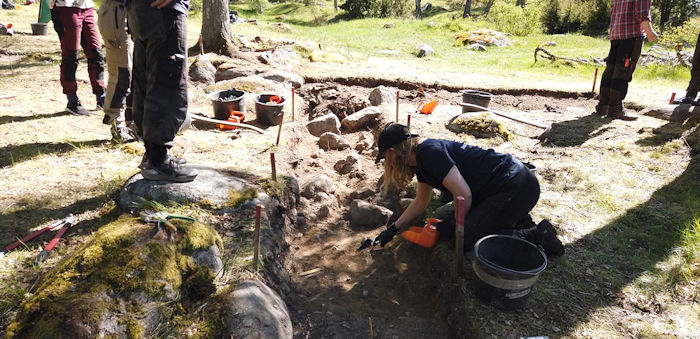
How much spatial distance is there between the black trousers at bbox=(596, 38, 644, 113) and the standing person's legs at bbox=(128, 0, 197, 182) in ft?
19.5

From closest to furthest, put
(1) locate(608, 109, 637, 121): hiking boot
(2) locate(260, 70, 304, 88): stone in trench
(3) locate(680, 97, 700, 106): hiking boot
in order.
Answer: (3) locate(680, 97, 700, 106): hiking boot
(1) locate(608, 109, 637, 121): hiking boot
(2) locate(260, 70, 304, 88): stone in trench

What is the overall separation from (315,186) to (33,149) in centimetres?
276

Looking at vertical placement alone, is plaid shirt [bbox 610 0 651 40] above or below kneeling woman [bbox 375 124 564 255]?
above

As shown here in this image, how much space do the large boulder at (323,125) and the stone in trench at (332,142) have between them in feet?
0.97

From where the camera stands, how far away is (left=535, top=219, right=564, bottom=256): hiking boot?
3.10m

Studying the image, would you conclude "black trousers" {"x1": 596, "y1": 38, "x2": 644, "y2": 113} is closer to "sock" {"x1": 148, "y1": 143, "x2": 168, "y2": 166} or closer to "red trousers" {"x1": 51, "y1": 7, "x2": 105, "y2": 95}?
"sock" {"x1": 148, "y1": 143, "x2": 168, "y2": 166}

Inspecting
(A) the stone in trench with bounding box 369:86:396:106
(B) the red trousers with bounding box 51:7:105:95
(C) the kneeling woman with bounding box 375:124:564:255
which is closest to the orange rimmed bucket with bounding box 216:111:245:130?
(B) the red trousers with bounding box 51:7:105:95

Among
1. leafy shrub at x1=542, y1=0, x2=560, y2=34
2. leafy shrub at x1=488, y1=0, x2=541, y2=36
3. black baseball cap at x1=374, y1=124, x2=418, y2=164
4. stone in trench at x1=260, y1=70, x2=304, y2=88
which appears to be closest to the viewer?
black baseball cap at x1=374, y1=124, x2=418, y2=164

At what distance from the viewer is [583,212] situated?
155 inches

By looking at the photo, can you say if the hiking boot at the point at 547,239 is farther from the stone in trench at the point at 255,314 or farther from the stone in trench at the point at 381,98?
the stone in trench at the point at 381,98

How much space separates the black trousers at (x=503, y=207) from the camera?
301 cm

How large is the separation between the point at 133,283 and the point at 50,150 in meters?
2.76

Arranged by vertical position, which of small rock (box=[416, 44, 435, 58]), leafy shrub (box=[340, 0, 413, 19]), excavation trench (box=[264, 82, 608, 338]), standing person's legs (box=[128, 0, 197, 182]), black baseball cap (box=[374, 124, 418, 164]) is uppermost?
leafy shrub (box=[340, 0, 413, 19])

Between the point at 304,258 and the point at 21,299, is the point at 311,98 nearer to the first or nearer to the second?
the point at 304,258
